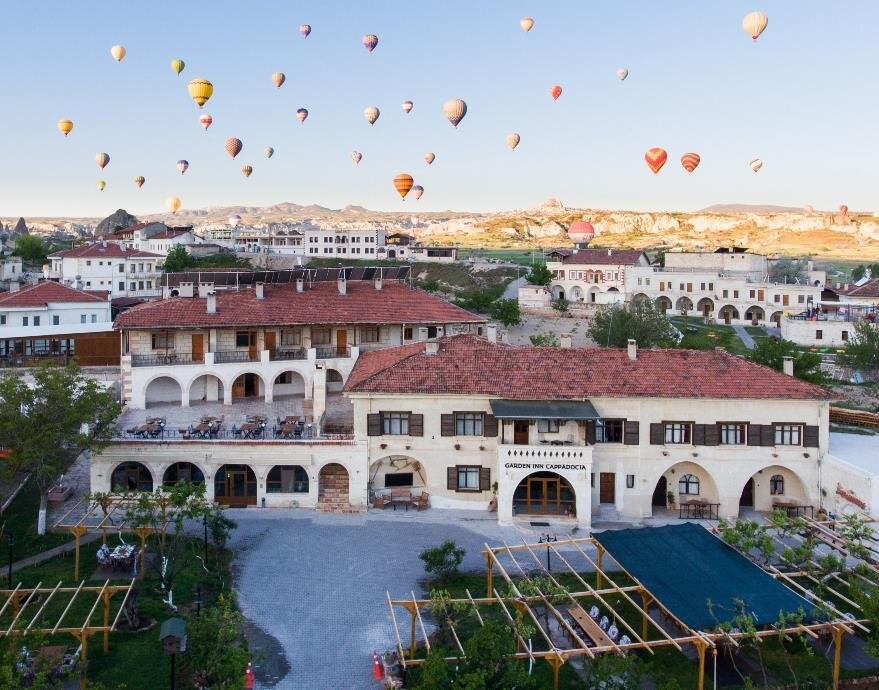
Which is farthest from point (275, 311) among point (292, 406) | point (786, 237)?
point (786, 237)

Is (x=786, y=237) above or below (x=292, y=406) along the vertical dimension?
above

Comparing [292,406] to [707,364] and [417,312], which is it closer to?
[417,312]

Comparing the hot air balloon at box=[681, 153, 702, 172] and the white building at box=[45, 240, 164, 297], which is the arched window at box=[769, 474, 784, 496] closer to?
the hot air balloon at box=[681, 153, 702, 172]

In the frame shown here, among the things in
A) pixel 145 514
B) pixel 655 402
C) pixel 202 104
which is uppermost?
pixel 202 104

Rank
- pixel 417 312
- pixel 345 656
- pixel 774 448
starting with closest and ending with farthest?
1. pixel 345 656
2. pixel 774 448
3. pixel 417 312

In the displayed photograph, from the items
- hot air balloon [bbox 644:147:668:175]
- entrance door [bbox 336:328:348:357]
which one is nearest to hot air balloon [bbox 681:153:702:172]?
hot air balloon [bbox 644:147:668:175]

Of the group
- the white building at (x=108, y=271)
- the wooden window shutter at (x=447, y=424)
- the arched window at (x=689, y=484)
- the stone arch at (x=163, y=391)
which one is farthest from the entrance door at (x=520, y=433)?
the white building at (x=108, y=271)

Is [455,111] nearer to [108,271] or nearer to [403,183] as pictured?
[403,183]
